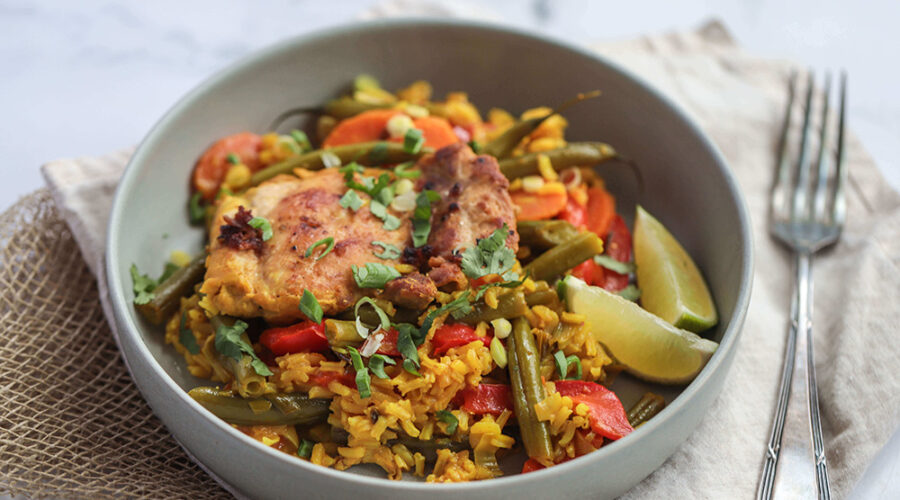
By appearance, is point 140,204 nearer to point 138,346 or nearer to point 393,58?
point 138,346

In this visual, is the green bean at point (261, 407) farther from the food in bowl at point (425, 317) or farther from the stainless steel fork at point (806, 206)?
the stainless steel fork at point (806, 206)

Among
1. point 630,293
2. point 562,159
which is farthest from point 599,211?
point 630,293

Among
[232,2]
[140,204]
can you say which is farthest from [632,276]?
[232,2]

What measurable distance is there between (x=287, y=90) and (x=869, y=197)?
152 inches

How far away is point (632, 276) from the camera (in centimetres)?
444

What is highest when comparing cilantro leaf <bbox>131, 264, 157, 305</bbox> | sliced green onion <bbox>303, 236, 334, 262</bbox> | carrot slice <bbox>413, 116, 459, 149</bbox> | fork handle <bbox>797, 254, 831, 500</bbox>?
carrot slice <bbox>413, 116, 459, 149</bbox>

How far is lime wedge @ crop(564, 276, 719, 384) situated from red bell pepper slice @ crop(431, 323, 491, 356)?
1.74ft

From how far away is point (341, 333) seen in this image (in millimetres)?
3619

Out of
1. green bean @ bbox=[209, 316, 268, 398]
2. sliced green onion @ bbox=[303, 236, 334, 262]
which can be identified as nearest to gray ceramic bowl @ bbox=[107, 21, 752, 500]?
green bean @ bbox=[209, 316, 268, 398]

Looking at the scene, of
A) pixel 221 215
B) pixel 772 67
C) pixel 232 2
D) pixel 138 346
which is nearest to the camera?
pixel 138 346

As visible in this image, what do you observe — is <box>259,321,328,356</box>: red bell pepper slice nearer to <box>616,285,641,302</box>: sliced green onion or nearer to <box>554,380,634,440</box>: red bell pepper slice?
<box>554,380,634,440</box>: red bell pepper slice

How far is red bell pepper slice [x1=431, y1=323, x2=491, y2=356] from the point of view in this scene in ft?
12.2

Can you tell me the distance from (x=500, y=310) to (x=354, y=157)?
139 centimetres

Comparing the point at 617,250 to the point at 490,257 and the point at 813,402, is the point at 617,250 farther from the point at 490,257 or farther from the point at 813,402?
the point at 813,402
